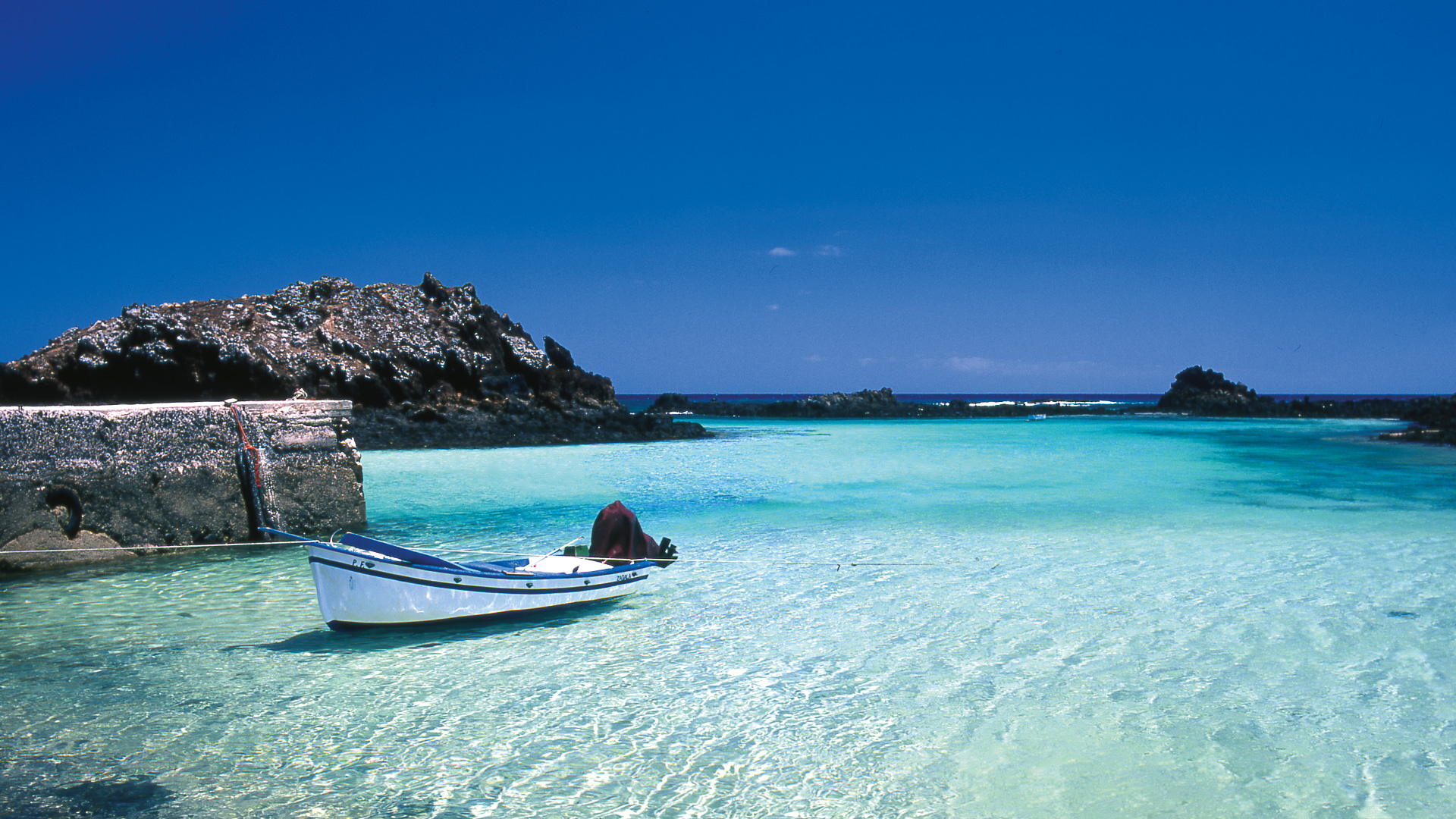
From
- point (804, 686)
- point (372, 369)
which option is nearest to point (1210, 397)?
point (372, 369)

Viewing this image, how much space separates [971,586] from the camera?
29.1ft

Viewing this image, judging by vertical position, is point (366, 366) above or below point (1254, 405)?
above

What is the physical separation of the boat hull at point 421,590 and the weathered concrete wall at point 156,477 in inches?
156

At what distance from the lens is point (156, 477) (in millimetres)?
9727

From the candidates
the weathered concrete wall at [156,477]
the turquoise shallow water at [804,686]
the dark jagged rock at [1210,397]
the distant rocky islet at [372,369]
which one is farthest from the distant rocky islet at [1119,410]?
the turquoise shallow water at [804,686]

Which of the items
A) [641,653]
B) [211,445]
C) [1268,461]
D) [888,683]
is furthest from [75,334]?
[1268,461]

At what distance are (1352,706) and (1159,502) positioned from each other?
429 inches

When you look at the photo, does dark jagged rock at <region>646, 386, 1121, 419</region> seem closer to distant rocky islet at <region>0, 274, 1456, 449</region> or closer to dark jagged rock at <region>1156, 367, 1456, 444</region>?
dark jagged rock at <region>1156, 367, 1456, 444</region>

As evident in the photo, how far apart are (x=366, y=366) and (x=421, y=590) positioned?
28.2 metres

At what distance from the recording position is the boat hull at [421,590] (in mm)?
6426

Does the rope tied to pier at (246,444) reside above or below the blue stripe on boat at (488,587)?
above

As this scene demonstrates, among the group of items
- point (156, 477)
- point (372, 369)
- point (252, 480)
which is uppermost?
point (372, 369)

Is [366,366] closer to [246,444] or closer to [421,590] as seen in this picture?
[246,444]

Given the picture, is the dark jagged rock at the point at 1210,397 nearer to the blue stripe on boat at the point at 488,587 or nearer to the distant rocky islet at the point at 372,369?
the distant rocky islet at the point at 372,369
